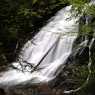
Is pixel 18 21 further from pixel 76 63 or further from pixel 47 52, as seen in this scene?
pixel 76 63

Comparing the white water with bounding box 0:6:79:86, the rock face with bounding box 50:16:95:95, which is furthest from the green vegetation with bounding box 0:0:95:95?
the rock face with bounding box 50:16:95:95

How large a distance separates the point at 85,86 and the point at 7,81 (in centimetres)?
201

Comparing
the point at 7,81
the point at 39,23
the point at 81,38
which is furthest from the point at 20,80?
the point at 39,23

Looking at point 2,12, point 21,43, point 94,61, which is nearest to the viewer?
point 94,61

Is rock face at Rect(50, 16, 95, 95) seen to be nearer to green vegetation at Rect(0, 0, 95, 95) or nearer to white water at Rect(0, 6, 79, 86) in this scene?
white water at Rect(0, 6, 79, 86)

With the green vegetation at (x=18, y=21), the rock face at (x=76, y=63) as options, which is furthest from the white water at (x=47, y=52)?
the green vegetation at (x=18, y=21)

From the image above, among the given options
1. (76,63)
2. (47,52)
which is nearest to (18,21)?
(47,52)

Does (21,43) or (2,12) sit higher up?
(2,12)

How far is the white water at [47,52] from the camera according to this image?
25.6 ft

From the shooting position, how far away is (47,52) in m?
8.74

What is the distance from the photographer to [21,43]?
9.69 meters

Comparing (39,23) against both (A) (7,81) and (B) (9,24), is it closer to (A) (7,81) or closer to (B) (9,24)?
(B) (9,24)

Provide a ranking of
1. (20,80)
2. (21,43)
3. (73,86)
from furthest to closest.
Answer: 1. (21,43)
2. (20,80)
3. (73,86)

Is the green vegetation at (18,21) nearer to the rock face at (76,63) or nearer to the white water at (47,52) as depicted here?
the white water at (47,52)
